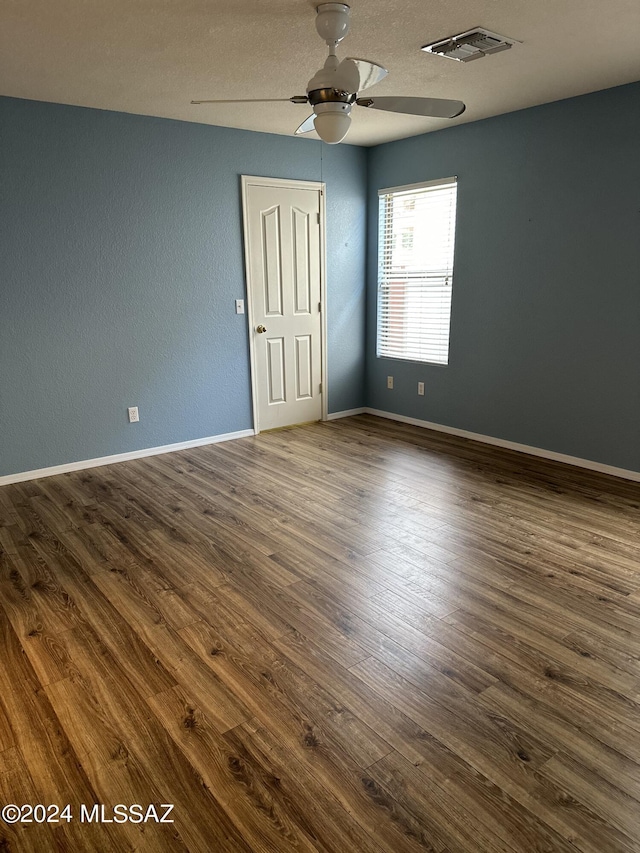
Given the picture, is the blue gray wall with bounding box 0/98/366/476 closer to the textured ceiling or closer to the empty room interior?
the empty room interior

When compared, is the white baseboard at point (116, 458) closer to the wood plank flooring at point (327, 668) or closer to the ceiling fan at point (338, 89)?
the wood plank flooring at point (327, 668)

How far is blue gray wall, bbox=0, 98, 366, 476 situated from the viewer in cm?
391

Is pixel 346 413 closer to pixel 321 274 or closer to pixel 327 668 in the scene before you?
pixel 321 274

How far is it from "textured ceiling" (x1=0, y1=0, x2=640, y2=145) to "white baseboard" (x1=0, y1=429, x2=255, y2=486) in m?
2.54

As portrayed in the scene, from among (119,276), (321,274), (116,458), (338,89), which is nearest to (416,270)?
(321,274)

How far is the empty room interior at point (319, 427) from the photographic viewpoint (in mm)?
1694

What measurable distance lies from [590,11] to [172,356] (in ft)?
11.5

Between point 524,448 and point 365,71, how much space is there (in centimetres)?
313

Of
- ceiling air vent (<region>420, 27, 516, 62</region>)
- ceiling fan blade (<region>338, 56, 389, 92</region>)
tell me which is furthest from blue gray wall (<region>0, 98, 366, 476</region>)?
ceiling fan blade (<region>338, 56, 389, 92</region>)

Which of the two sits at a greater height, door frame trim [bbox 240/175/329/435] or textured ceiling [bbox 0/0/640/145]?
textured ceiling [bbox 0/0/640/145]

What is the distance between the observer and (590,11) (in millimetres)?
2553

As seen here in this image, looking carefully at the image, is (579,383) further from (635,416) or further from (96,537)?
(96,537)

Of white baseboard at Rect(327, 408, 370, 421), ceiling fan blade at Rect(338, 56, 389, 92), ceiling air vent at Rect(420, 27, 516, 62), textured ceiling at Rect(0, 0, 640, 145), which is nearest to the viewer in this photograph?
ceiling fan blade at Rect(338, 56, 389, 92)

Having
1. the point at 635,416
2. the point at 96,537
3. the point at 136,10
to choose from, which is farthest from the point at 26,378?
the point at 635,416
